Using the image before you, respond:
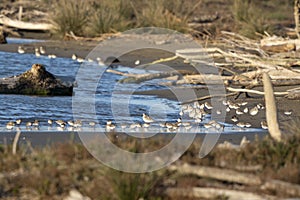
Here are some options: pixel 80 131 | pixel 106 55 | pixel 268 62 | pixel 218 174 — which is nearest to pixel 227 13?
pixel 106 55

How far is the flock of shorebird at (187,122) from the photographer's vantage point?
11.5 metres

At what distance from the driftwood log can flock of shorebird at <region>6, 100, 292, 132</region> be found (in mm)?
2573

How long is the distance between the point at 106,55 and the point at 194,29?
5695mm

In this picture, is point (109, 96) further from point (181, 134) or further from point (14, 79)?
point (181, 134)

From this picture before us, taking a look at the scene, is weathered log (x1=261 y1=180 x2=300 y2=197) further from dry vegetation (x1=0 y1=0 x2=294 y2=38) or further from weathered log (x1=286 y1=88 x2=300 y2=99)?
dry vegetation (x1=0 y1=0 x2=294 y2=38)

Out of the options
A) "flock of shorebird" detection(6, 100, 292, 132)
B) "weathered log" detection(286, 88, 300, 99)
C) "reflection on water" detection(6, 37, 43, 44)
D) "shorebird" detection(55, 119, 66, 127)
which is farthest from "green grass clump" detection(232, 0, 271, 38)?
"shorebird" detection(55, 119, 66, 127)

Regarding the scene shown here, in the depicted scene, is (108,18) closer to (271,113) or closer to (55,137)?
(55,137)

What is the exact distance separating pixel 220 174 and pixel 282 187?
21.7 inches

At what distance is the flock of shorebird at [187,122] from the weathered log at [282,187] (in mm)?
4636

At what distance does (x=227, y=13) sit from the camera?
34.3 m

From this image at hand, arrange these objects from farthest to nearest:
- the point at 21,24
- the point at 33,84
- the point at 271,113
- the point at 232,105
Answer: the point at 21,24 < the point at 33,84 < the point at 232,105 < the point at 271,113

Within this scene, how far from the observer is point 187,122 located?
40.1 ft

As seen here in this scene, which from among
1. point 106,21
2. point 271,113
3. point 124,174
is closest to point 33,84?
point 271,113

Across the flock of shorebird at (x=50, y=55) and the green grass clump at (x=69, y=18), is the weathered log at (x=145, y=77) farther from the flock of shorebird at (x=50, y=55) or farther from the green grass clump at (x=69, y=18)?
the green grass clump at (x=69, y=18)
